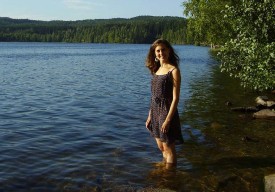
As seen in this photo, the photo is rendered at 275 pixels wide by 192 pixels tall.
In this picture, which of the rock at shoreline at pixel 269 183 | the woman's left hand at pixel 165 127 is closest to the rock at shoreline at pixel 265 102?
the rock at shoreline at pixel 269 183

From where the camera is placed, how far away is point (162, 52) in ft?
30.6

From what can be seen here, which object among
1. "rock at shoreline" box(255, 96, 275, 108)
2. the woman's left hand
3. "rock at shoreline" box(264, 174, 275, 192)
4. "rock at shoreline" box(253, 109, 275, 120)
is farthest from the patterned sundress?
"rock at shoreline" box(255, 96, 275, 108)

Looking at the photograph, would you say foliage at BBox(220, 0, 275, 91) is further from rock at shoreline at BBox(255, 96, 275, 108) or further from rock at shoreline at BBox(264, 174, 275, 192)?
rock at shoreline at BBox(264, 174, 275, 192)

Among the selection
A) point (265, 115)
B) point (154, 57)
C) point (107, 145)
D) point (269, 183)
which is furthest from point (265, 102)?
point (269, 183)

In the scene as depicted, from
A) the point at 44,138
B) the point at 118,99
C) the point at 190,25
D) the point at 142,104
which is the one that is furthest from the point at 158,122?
the point at 190,25

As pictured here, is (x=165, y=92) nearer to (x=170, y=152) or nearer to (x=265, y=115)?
(x=170, y=152)

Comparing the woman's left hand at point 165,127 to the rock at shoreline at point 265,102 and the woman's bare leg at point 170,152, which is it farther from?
the rock at shoreline at point 265,102

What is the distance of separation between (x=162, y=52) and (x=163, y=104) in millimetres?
1344

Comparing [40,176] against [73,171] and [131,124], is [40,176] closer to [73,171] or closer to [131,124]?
[73,171]

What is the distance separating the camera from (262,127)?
1614 centimetres

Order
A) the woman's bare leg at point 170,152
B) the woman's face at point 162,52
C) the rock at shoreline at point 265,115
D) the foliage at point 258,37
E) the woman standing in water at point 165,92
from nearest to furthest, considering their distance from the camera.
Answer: the woman standing in water at point 165,92 < the woman's face at point 162,52 < the woman's bare leg at point 170,152 < the foliage at point 258,37 < the rock at shoreline at point 265,115

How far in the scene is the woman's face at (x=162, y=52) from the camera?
9.31m

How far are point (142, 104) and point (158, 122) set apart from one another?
13.4 metres

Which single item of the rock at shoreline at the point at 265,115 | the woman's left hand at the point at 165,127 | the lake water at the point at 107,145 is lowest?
the lake water at the point at 107,145
